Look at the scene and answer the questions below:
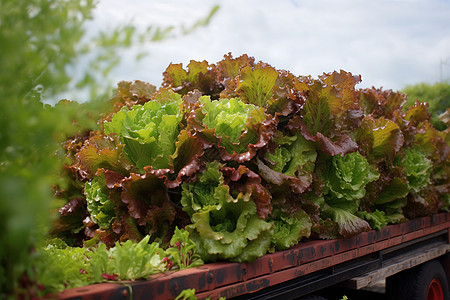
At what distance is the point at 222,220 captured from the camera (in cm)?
222

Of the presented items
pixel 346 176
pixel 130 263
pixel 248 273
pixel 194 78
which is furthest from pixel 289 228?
pixel 194 78

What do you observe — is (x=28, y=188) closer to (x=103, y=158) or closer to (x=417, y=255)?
(x=103, y=158)

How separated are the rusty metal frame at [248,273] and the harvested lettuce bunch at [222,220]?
7cm

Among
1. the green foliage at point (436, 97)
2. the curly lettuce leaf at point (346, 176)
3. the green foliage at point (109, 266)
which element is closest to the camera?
the green foliage at point (109, 266)

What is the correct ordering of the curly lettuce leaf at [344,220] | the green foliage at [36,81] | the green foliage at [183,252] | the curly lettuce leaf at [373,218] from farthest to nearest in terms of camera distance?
the curly lettuce leaf at [373,218], the curly lettuce leaf at [344,220], the green foliage at [183,252], the green foliage at [36,81]

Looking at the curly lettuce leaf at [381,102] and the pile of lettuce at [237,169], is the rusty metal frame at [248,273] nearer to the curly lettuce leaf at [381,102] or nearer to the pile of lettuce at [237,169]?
the pile of lettuce at [237,169]

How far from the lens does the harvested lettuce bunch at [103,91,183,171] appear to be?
2377 millimetres

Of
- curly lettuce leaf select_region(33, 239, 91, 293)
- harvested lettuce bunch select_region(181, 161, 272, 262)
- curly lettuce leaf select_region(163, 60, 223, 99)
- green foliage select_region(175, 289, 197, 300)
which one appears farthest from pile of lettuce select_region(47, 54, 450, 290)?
curly lettuce leaf select_region(33, 239, 91, 293)

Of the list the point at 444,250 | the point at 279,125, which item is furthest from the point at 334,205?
the point at 444,250

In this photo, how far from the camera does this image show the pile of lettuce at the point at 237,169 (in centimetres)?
221

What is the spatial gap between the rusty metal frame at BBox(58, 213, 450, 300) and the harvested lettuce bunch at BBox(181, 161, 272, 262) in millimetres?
69

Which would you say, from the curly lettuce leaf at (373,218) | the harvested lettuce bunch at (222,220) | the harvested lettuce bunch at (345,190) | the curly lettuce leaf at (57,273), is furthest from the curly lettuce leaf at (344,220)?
the curly lettuce leaf at (57,273)

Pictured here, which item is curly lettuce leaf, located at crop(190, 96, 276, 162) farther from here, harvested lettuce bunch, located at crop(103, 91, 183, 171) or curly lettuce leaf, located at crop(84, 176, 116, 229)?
curly lettuce leaf, located at crop(84, 176, 116, 229)

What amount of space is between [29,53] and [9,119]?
0.18 metres
